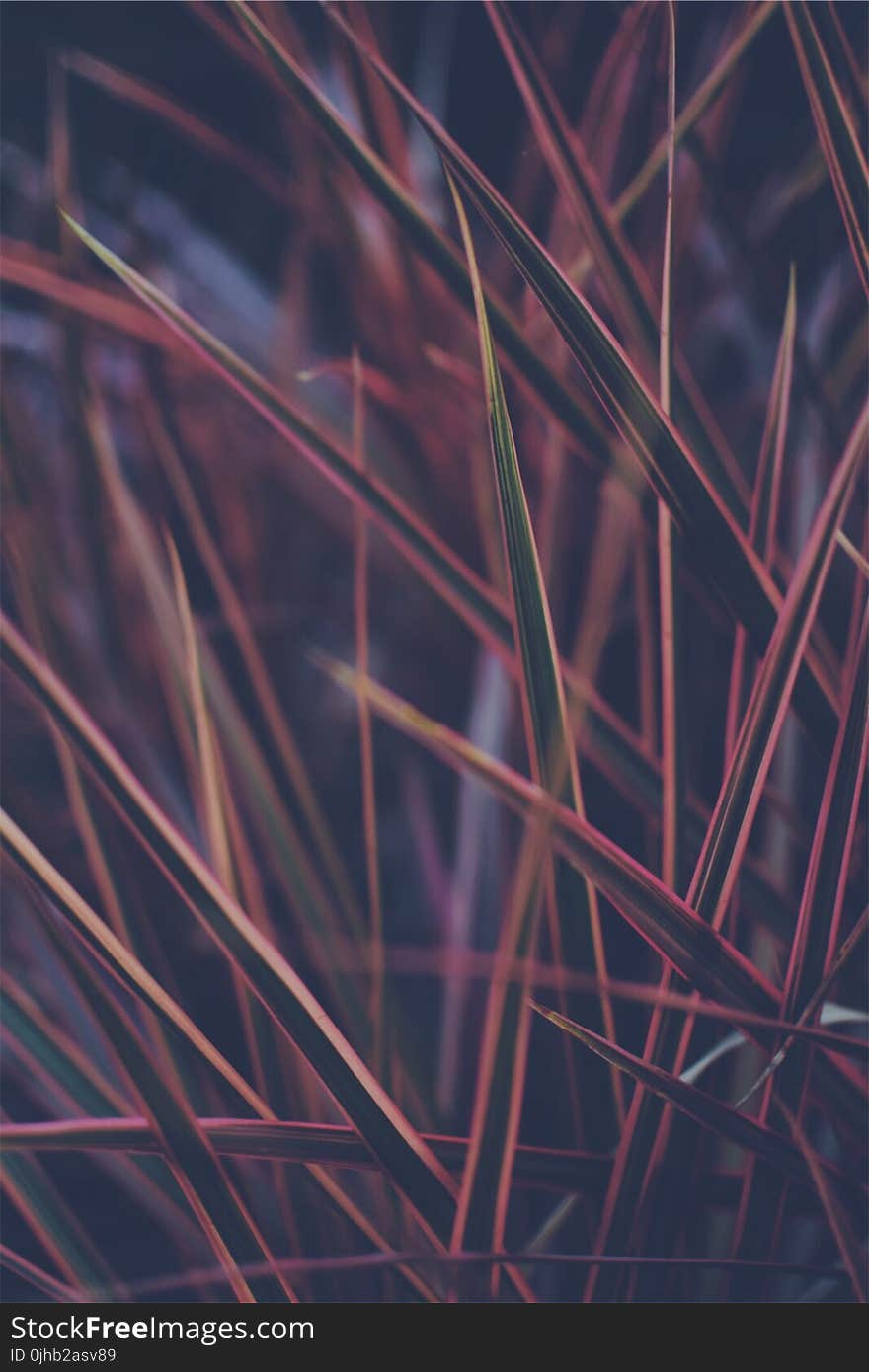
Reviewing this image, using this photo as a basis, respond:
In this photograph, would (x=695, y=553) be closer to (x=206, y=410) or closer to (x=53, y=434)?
(x=206, y=410)

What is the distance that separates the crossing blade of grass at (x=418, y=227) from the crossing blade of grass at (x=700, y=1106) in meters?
0.24

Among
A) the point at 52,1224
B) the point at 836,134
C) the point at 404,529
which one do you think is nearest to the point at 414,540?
the point at 404,529

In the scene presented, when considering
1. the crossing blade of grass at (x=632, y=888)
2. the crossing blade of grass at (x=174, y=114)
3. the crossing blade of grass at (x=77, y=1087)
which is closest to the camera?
the crossing blade of grass at (x=632, y=888)

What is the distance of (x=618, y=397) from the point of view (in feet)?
0.93

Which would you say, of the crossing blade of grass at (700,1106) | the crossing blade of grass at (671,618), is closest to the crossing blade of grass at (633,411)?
the crossing blade of grass at (671,618)

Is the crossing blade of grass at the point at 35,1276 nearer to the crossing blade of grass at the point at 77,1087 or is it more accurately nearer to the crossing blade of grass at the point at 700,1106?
the crossing blade of grass at the point at 77,1087

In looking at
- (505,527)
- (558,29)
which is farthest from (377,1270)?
(558,29)

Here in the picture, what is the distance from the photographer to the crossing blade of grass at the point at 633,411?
0.90 ft

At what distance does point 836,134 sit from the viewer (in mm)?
308

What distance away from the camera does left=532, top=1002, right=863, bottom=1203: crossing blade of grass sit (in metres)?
0.27

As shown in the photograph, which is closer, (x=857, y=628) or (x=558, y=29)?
(x=857, y=628)

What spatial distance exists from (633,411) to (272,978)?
8.9 inches

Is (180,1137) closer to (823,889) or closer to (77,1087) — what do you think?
(77,1087)

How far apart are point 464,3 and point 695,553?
517 mm
